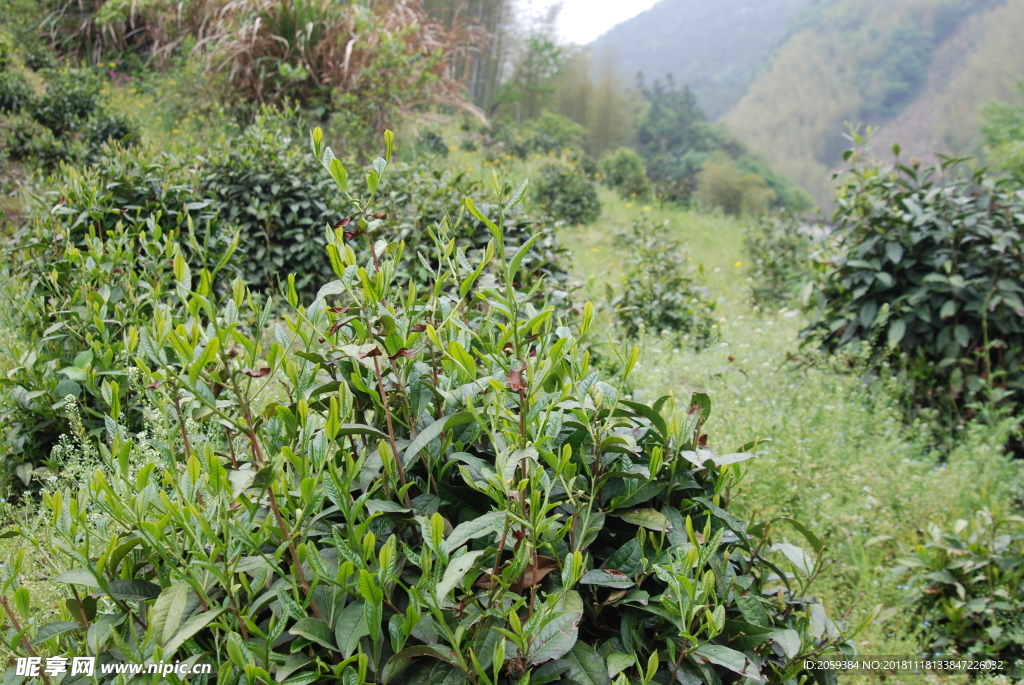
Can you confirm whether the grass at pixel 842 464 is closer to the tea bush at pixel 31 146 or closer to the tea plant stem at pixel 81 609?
the tea plant stem at pixel 81 609

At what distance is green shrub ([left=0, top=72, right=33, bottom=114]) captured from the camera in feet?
22.7

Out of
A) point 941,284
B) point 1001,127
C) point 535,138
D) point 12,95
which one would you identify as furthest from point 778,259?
point 1001,127

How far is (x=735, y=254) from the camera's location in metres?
8.27

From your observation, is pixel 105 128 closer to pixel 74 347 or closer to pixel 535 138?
pixel 74 347

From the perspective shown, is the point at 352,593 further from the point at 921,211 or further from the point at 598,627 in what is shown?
the point at 921,211

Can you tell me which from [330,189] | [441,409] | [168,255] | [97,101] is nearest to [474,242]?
[330,189]

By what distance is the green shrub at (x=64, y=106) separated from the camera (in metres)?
6.91

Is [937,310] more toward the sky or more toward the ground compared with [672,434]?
more toward the ground

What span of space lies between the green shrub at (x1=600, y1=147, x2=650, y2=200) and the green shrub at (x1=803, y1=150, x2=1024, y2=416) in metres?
7.54

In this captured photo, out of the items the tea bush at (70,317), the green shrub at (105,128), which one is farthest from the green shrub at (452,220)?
the green shrub at (105,128)

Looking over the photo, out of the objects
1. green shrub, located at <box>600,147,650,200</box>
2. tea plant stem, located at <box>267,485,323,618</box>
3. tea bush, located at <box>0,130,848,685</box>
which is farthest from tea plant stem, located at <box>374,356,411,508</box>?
green shrub, located at <box>600,147,650,200</box>

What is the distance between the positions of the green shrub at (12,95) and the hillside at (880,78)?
155 feet

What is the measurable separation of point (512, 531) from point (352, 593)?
0.25m

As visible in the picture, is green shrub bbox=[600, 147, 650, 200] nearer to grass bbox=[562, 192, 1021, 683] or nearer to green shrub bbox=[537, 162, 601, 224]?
green shrub bbox=[537, 162, 601, 224]
